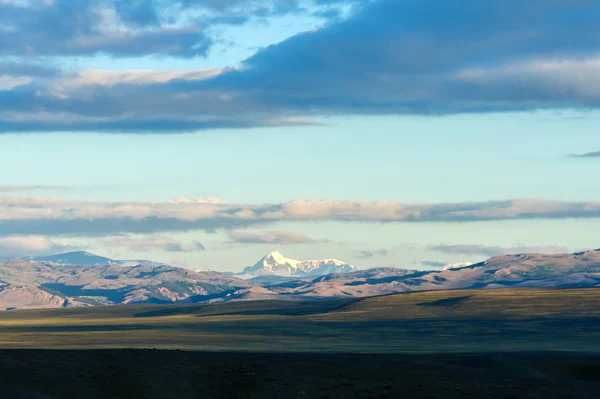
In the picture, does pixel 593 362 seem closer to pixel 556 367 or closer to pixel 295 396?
pixel 556 367

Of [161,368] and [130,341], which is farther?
[130,341]

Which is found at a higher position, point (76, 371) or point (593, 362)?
point (76, 371)

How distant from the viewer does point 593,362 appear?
105 m

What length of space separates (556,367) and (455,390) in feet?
95.0

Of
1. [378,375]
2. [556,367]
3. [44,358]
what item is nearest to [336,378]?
[378,375]

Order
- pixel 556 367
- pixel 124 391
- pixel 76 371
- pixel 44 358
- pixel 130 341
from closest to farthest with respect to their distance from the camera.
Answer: pixel 124 391 < pixel 76 371 < pixel 44 358 < pixel 556 367 < pixel 130 341

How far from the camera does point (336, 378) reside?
265 feet

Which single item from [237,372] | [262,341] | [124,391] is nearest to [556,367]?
[237,372]

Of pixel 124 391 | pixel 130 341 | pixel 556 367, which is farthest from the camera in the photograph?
pixel 130 341

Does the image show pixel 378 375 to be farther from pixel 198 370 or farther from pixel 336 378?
pixel 198 370

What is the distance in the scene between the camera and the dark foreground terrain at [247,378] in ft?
241

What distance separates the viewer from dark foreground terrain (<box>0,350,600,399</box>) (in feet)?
241

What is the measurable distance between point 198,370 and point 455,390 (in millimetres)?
21291

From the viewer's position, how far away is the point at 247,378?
79438 mm
